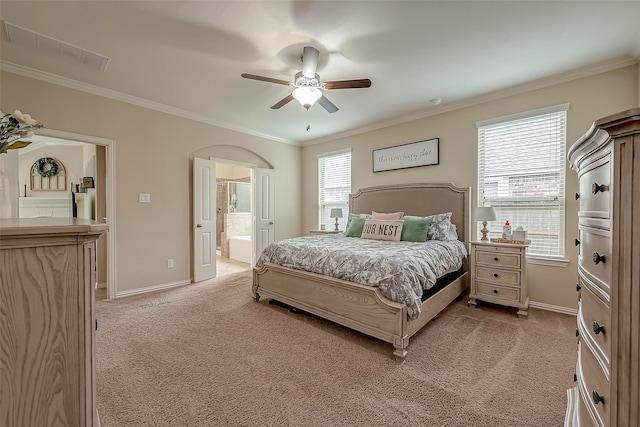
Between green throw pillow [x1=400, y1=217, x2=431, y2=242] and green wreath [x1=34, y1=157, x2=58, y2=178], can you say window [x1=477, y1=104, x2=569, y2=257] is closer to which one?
green throw pillow [x1=400, y1=217, x2=431, y2=242]

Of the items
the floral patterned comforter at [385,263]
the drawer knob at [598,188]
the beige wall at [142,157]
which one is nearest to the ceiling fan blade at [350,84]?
the floral patterned comforter at [385,263]

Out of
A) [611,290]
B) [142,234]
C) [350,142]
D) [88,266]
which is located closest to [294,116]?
[350,142]

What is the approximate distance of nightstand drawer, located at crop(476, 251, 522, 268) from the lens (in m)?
2.83

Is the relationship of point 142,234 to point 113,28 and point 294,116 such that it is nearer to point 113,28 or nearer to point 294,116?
point 113,28

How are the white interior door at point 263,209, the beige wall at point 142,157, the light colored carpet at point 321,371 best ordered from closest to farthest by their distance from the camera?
the light colored carpet at point 321,371 → the beige wall at point 142,157 → the white interior door at point 263,209

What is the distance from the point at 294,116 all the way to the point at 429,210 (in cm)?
248

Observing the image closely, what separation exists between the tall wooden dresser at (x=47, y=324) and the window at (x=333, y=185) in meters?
4.33

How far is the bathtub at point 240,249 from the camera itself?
5.78 meters

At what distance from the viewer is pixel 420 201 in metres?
3.95

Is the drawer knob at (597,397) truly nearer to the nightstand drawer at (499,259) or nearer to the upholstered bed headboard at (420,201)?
the nightstand drawer at (499,259)

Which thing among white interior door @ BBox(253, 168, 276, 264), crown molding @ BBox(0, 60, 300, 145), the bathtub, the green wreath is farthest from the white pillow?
the green wreath

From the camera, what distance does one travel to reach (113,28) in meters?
2.15

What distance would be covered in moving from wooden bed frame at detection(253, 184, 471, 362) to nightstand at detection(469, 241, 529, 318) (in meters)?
0.24

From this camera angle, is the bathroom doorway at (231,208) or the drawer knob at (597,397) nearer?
the drawer knob at (597,397)
